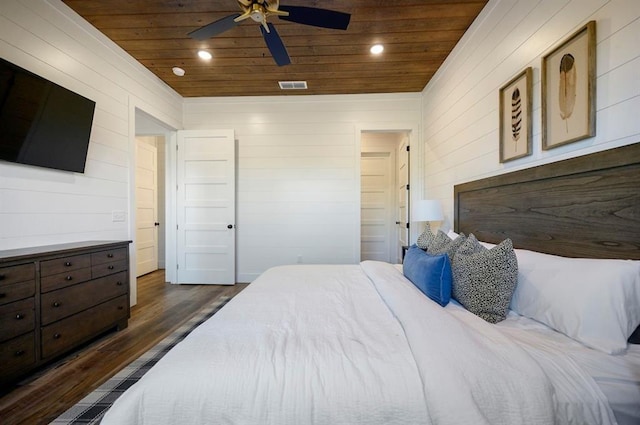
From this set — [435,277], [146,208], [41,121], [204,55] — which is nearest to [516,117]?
[435,277]

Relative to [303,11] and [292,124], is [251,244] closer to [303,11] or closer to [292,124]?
[292,124]

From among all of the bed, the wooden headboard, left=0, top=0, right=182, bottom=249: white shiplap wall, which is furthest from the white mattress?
left=0, top=0, right=182, bottom=249: white shiplap wall

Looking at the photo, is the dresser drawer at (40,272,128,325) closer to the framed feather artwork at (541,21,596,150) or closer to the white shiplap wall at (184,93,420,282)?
the white shiplap wall at (184,93,420,282)

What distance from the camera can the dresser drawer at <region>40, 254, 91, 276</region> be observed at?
1652mm

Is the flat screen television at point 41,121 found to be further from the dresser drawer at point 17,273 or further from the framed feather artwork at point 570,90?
the framed feather artwork at point 570,90

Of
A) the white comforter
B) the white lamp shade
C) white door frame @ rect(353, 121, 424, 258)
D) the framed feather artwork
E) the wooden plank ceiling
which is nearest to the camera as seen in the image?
the white comforter

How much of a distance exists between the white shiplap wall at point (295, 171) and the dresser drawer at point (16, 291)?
7.45 feet

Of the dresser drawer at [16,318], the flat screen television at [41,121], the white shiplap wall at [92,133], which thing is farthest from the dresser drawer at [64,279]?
the flat screen television at [41,121]

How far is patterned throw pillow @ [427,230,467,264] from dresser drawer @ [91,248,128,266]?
2655 mm

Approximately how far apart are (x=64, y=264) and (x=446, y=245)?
8.98ft

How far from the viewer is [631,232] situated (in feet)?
3.46

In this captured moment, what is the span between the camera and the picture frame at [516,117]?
1.61m

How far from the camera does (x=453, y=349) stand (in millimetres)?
840

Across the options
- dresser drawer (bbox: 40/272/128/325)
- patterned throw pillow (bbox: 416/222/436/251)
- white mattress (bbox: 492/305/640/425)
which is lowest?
dresser drawer (bbox: 40/272/128/325)
